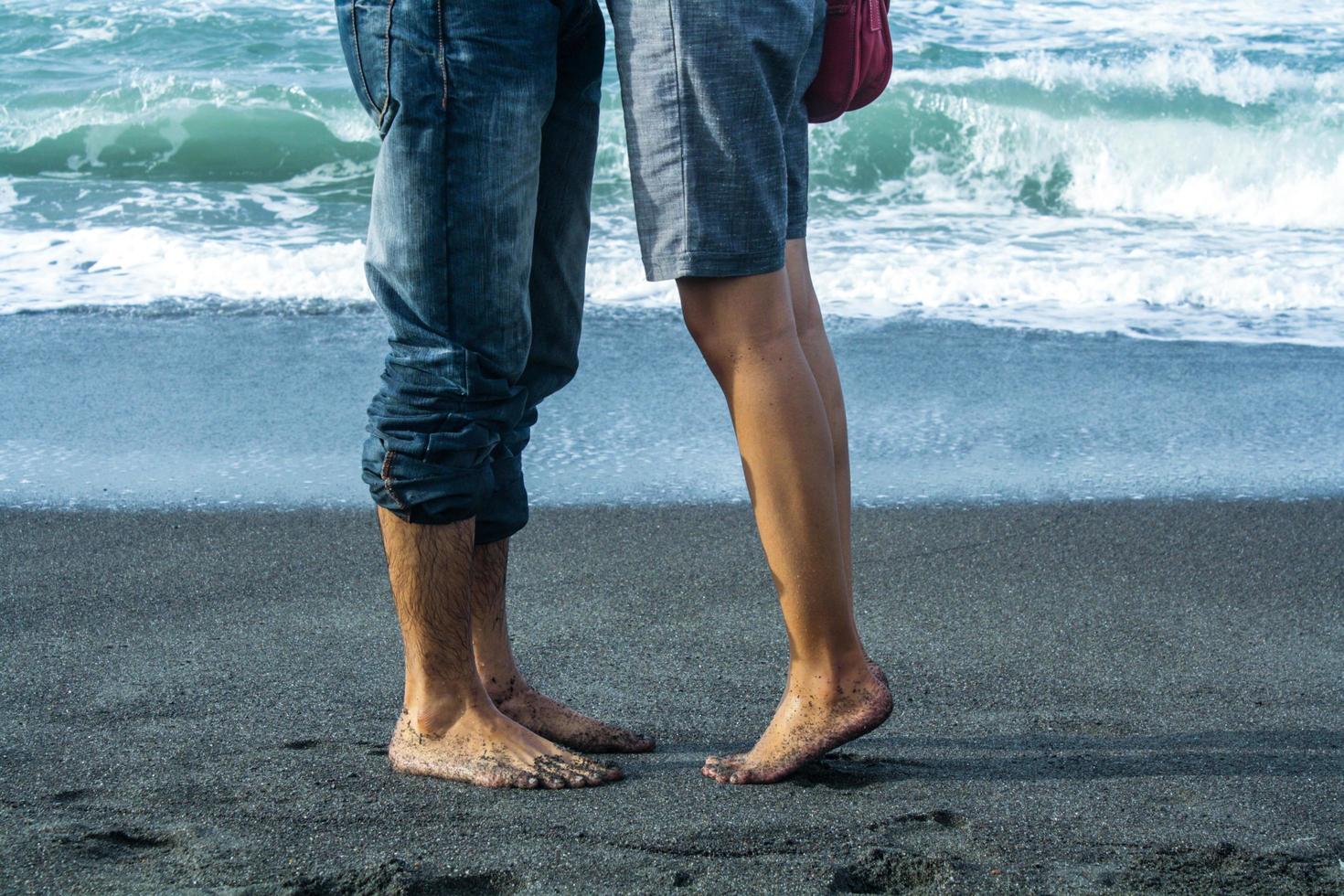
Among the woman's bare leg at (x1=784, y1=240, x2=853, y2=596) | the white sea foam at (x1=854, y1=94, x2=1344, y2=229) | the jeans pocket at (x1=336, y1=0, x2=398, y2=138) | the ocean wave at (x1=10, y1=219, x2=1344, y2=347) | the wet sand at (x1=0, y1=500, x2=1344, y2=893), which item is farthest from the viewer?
the white sea foam at (x1=854, y1=94, x2=1344, y2=229)

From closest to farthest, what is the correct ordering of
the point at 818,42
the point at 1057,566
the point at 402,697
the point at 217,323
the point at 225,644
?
the point at 818,42
the point at 402,697
the point at 225,644
the point at 1057,566
the point at 217,323

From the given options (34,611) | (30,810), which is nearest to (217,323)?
(34,611)

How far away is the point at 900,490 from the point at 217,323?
2985mm

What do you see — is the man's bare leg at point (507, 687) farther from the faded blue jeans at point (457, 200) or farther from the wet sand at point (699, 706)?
the faded blue jeans at point (457, 200)

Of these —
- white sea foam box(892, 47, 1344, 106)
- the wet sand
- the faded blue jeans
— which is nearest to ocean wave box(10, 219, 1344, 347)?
the wet sand

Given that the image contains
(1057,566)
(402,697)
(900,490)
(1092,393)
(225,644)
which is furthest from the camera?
(1092,393)

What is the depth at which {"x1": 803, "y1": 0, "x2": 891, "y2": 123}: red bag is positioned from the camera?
1.79 m

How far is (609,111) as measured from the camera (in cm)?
1010

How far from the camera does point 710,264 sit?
1.65 m

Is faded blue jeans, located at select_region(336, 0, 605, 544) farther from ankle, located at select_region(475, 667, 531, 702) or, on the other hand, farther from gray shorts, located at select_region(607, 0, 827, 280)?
ankle, located at select_region(475, 667, 531, 702)

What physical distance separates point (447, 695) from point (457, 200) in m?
0.69

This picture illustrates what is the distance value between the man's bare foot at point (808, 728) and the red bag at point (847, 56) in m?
0.82

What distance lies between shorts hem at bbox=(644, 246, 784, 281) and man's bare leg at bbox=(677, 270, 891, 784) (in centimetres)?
2

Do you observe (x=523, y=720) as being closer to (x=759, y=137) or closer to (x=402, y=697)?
(x=402, y=697)
